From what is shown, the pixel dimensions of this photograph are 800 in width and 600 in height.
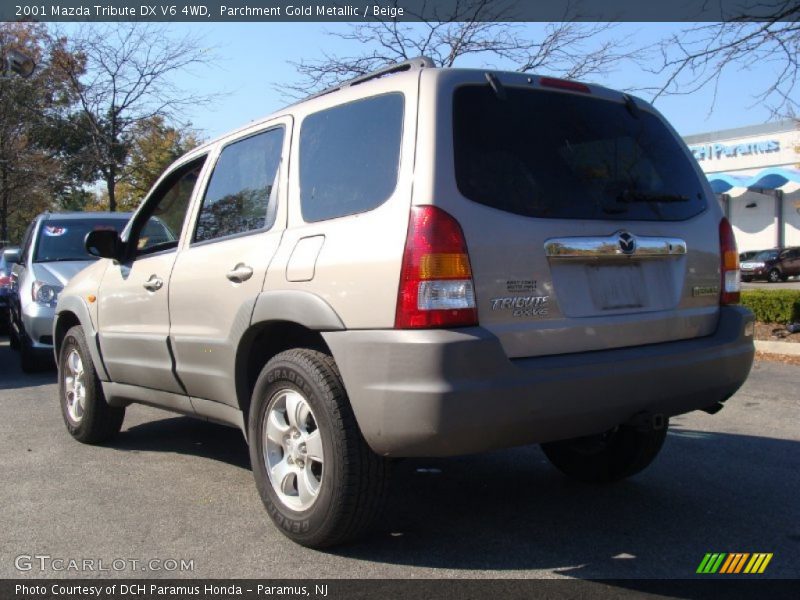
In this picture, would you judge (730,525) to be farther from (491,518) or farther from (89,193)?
(89,193)

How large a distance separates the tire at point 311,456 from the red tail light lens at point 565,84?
1.57 m

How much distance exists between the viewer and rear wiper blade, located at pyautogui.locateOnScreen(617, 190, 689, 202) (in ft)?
11.8

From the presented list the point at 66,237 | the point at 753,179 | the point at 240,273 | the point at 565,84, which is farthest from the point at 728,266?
the point at 753,179

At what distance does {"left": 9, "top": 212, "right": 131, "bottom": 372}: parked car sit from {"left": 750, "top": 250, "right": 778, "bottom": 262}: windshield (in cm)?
3012

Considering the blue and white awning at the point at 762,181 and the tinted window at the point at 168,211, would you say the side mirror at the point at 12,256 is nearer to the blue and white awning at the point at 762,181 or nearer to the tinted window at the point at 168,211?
the tinted window at the point at 168,211

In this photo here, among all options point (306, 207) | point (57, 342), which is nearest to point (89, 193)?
→ point (57, 342)

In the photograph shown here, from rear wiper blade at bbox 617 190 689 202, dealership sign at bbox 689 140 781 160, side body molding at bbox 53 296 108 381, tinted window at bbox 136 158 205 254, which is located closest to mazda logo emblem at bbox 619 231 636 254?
rear wiper blade at bbox 617 190 689 202

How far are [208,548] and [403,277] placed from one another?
5.31 ft

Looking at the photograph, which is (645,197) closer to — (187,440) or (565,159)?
(565,159)

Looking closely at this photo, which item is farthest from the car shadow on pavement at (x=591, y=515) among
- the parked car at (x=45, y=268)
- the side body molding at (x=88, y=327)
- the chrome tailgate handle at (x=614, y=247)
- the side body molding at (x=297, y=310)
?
the parked car at (x=45, y=268)

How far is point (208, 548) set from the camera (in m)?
3.64

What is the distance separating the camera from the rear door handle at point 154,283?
15.4ft

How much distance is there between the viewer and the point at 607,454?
14.6 feet

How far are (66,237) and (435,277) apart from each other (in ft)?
26.5
